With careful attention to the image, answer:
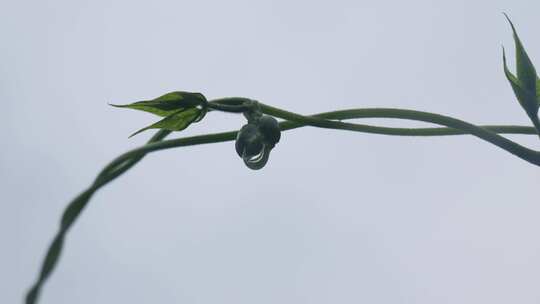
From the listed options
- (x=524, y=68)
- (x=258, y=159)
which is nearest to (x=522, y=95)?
(x=524, y=68)

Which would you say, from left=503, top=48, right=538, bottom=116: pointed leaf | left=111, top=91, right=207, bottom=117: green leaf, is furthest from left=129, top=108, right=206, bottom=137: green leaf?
left=503, top=48, right=538, bottom=116: pointed leaf

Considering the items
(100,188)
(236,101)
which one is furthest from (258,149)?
(100,188)

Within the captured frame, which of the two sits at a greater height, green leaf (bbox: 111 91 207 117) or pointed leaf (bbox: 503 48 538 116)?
pointed leaf (bbox: 503 48 538 116)

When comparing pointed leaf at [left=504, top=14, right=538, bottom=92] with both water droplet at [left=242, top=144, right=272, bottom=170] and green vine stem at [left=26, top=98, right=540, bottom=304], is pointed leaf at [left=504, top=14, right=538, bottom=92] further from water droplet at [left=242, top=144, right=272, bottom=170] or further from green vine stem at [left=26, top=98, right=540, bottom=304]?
water droplet at [left=242, top=144, right=272, bottom=170]

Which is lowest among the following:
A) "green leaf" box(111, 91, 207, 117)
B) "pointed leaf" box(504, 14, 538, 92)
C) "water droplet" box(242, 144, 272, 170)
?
"water droplet" box(242, 144, 272, 170)

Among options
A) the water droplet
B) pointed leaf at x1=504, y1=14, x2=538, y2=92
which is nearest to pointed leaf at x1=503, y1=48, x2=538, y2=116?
pointed leaf at x1=504, y1=14, x2=538, y2=92
